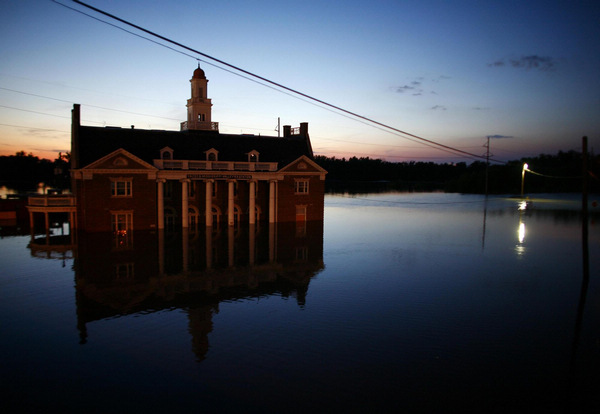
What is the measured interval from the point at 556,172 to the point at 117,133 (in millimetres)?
145075

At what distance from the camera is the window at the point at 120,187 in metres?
41.6

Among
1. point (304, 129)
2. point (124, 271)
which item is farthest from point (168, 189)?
point (304, 129)

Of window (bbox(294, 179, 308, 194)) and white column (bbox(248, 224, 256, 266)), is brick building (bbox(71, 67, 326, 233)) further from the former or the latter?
white column (bbox(248, 224, 256, 266))

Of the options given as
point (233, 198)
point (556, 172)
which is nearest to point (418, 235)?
point (233, 198)

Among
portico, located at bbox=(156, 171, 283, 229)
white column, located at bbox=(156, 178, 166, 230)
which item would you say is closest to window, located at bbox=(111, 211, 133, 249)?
white column, located at bbox=(156, 178, 166, 230)

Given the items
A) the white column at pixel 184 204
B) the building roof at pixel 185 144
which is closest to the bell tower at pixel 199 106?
the building roof at pixel 185 144

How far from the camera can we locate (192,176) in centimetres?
4594

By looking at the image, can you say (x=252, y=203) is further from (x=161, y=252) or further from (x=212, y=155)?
(x=161, y=252)

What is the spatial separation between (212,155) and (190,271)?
23.7 metres

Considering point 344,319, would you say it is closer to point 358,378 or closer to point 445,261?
point 358,378

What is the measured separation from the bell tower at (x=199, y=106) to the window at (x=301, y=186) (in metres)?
13.0

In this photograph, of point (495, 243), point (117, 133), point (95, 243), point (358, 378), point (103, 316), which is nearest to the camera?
point (358, 378)

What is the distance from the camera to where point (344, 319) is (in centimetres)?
1894

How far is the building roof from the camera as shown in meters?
43.9
